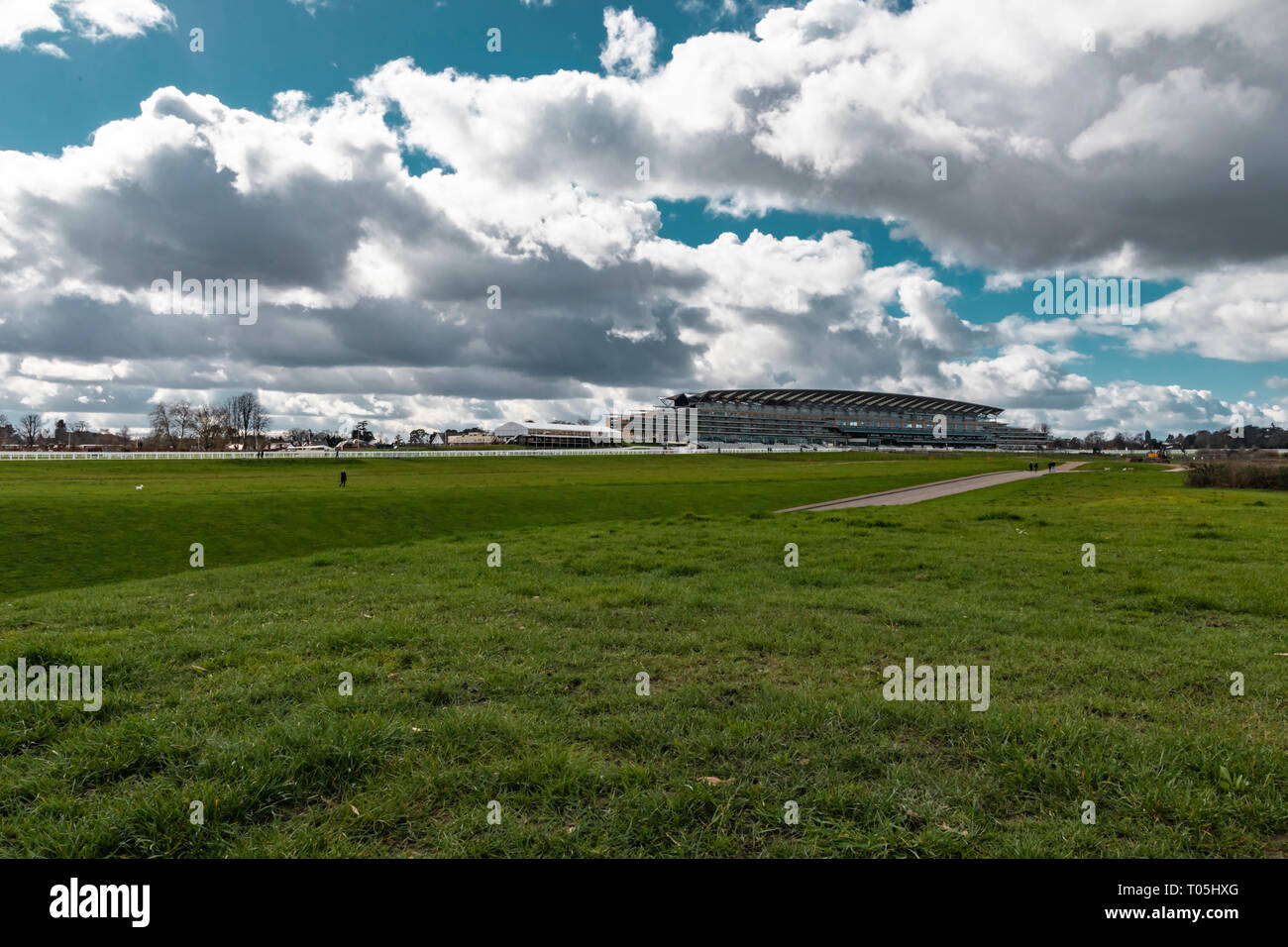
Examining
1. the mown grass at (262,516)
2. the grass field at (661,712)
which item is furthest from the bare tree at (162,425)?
the grass field at (661,712)

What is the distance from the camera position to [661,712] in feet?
20.5

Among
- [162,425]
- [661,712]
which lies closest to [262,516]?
[661,712]

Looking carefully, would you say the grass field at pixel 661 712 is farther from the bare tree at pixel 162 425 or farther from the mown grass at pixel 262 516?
the bare tree at pixel 162 425

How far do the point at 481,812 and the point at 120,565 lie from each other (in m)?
21.5

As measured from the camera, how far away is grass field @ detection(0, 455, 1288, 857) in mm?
4445

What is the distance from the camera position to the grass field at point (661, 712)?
4.45 m

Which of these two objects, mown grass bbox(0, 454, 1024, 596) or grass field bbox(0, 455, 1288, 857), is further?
mown grass bbox(0, 454, 1024, 596)

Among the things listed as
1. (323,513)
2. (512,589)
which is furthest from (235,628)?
(323,513)

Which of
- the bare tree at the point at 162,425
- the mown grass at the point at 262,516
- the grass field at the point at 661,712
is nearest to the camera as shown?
the grass field at the point at 661,712

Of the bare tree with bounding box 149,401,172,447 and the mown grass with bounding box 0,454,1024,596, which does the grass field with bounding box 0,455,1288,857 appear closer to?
the mown grass with bounding box 0,454,1024,596

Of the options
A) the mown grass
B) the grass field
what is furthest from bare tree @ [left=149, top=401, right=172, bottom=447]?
the grass field

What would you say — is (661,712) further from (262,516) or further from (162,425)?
(162,425)

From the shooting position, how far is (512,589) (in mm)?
12102
